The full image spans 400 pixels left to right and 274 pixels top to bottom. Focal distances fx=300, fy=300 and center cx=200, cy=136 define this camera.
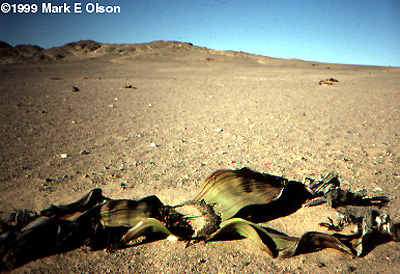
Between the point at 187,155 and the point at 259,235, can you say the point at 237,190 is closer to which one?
the point at 259,235

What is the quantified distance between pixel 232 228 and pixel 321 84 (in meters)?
8.11

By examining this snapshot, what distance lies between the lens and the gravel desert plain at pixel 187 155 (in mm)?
1474

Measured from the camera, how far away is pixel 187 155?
293cm

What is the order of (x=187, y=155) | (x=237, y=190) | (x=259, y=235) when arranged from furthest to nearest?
(x=187, y=155)
(x=237, y=190)
(x=259, y=235)

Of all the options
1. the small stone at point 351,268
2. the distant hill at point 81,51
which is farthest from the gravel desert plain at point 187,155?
the distant hill at point 81,51

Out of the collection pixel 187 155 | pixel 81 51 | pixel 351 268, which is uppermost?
pixel 81 51

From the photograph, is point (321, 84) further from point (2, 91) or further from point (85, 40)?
point (85, 40)

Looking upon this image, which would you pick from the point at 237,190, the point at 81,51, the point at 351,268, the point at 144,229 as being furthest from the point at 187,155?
the point at 81,51

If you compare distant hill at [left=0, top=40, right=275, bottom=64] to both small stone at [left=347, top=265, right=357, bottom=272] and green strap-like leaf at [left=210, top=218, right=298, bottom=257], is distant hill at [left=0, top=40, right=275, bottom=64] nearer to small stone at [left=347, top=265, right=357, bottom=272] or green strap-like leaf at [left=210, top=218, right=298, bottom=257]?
green strap-like leaf at [left=210, top=218, right=298, bottom=257]

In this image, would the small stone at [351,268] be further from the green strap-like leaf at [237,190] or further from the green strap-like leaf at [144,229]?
the green strap-like leaf at [144,229]

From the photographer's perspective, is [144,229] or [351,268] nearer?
[351,268]

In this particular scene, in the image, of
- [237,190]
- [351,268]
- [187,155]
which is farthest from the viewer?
[187,155]

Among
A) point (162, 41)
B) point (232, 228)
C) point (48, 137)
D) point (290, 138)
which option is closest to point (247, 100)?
point (290, 138)

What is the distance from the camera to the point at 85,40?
24844 millimetres
